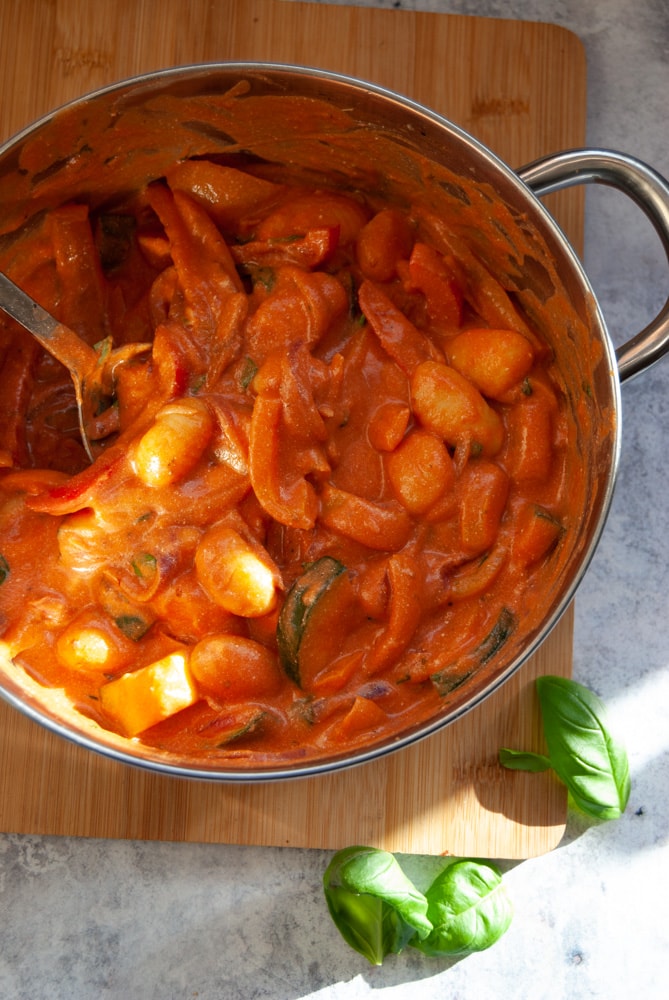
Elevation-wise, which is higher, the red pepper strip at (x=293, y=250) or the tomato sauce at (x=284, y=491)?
the red pepper strip at (x=293, y=250)

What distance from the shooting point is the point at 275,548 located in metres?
2.17

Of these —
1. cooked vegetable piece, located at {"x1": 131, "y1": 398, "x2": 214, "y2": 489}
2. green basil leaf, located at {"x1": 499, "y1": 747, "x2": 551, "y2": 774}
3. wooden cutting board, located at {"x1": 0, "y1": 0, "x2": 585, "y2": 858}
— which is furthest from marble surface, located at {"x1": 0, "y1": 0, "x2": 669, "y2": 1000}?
cooked vegetable piece, located at {"x1": 131, "y1": 398, "x2": 214, "y2": 489}

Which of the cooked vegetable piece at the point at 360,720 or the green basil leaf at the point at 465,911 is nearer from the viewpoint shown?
the cooked vegetable piece at the point at 360,720

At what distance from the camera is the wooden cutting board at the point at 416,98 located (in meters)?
2.22

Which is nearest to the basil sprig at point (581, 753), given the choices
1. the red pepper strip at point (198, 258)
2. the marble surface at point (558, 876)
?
the marble surface at point (558, 876)

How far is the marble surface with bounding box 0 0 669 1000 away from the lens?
2.28 m

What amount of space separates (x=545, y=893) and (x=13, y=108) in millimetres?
2209

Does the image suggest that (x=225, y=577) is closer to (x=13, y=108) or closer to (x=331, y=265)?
(x=331, y=265)

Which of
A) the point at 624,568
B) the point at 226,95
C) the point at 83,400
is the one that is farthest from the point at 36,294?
the point at 624,568

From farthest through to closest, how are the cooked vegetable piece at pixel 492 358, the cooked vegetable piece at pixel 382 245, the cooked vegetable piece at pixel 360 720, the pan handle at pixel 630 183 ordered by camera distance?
the cooked vegetable piece at pixel 382 245 < the cooked vegetable piece at pixel 492 358 < the cooked vegetable piece at pixel 360 720 < the pan handle at pixel 630 183

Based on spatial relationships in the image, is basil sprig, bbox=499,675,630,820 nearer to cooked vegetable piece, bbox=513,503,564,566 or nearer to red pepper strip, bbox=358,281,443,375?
cooked vegetable piece, bbox=513,503,564,566

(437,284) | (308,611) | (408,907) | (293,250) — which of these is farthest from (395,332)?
(408,907)

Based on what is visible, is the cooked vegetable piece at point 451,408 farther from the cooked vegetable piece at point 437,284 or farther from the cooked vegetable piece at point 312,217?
the cooked vegetable piece at point 312,217

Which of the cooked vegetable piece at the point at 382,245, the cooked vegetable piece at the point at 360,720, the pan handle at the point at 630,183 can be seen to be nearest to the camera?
the pan handle at the point at 630,183
